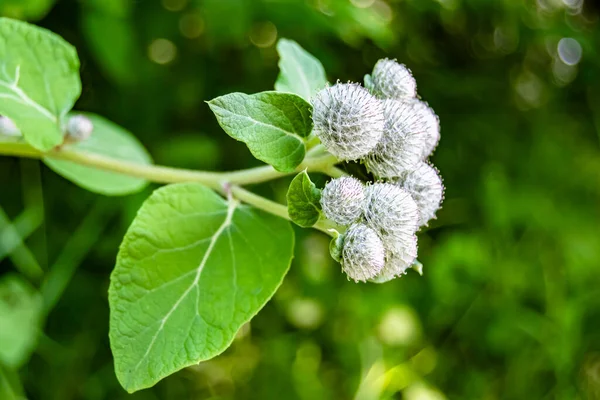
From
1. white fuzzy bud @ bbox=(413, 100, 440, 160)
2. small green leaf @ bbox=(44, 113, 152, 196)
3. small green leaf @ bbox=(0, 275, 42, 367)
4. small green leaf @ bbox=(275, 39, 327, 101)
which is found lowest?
small green leaf @ bbox=(0, 275, 42, 367)

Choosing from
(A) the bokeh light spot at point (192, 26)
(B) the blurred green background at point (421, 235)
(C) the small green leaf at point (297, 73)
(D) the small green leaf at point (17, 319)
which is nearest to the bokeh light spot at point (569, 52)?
(B) the blurred green background at point (421, 235)

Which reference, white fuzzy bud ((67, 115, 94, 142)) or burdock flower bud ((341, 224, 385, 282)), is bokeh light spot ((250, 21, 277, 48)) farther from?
burdock flower bud ((341, 224, 385, 282))

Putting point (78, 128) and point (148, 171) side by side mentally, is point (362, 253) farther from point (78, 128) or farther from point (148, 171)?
point (78, 128)

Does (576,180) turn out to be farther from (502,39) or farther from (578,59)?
(502,39)

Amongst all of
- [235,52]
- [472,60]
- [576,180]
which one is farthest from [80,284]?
[576,180]

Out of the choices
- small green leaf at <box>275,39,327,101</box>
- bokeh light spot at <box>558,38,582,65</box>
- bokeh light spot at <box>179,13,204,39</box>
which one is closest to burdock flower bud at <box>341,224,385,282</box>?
small green leaf at <box>275,39,327,101</box>

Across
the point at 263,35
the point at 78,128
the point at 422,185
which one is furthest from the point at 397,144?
the point at 263,35
